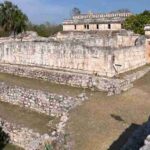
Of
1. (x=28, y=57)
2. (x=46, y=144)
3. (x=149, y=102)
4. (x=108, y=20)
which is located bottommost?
(x=46, y=144)

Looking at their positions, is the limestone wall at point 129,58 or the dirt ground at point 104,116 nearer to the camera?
the dirt ground at point 104,116

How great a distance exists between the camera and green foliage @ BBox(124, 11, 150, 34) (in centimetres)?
3916

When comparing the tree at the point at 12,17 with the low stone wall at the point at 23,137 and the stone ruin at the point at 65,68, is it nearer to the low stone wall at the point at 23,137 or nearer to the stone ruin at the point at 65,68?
the stone ruin at the point at 65,68

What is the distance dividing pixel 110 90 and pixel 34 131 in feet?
16.3

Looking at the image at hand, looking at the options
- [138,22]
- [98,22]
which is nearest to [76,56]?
[138,22]

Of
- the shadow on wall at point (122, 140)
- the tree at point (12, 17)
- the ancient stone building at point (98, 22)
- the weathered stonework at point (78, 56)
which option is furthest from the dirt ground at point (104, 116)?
the tree at point (12, 17)

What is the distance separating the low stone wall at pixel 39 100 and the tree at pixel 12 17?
29.2 m

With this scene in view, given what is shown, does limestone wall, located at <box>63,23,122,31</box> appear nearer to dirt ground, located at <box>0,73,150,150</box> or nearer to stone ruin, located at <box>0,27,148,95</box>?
stone ruin, located at <box>0,27,148,95</box>

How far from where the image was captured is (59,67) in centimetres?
2191

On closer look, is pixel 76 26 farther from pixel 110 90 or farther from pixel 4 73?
pixel 110 90

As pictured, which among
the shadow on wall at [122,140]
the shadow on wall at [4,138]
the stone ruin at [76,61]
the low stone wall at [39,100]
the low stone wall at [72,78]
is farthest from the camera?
the stone ruin at [76,61]

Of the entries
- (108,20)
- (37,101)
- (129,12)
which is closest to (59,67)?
(37,101)

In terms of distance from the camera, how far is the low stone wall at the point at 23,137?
14.4 meters

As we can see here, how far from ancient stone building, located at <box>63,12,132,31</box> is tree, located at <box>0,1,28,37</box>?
22.6 feet
